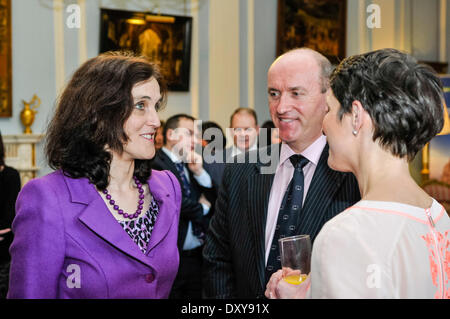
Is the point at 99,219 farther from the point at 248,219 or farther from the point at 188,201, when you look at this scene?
the point at 188,201

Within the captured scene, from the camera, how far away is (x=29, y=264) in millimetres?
1837

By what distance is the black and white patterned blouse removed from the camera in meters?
2.10

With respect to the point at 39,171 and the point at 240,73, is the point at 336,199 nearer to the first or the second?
the point at 39,171

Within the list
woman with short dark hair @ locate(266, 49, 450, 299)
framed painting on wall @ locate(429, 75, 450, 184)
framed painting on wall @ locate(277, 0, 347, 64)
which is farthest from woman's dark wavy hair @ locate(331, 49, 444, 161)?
framed painting on wall @ locate(277, 0, 347, 64)

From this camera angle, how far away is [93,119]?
2.08 meters

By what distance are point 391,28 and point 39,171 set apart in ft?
22.8

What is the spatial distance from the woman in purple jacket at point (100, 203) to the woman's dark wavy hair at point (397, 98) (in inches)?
38.6

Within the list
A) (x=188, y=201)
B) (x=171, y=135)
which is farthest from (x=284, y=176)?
(x=171, y=135)

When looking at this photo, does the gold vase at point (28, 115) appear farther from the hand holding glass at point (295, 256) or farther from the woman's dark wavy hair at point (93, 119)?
the hand holding glass at point (295, 256)

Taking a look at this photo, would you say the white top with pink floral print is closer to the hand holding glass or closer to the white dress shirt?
the hand holding glass

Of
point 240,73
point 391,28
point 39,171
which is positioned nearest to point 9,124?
point 39,171

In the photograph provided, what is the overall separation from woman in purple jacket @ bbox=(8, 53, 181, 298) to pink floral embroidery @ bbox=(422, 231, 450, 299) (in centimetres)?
108

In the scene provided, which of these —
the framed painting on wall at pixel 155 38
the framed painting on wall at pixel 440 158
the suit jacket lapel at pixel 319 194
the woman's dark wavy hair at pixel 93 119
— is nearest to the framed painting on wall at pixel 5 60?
the framed painting on wall at pixel 155 38

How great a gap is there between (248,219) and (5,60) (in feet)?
20.7
